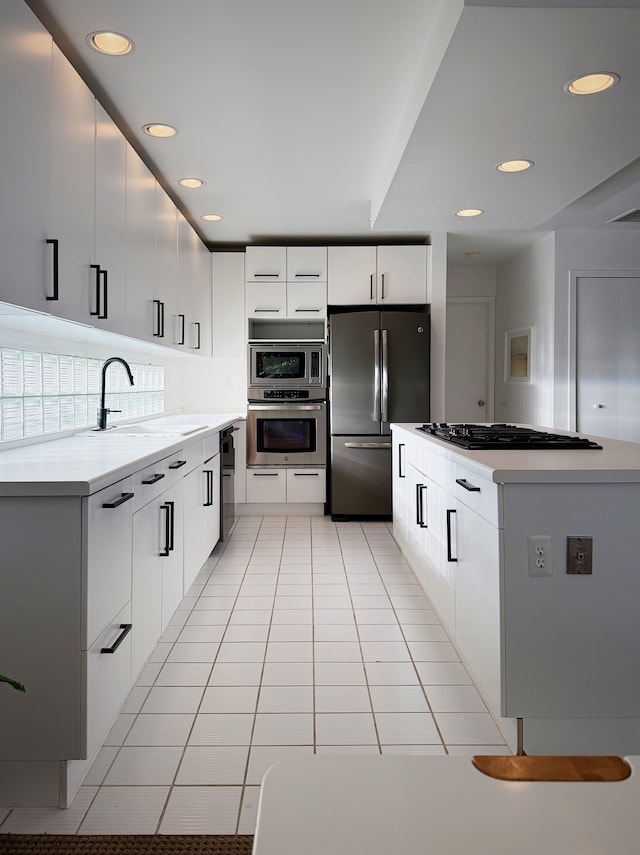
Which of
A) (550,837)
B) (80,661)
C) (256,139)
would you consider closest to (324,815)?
(550,837)

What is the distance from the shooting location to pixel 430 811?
449mm

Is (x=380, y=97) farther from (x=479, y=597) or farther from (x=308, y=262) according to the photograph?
(x=308, y=262)

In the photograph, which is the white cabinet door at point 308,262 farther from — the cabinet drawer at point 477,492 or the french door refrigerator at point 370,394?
the cabinet drawer at point 477,492

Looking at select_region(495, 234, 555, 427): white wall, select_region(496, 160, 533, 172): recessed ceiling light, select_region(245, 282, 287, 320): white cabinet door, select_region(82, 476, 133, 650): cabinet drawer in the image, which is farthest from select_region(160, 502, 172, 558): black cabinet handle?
select_region(495, 234, 555, 427): white wall

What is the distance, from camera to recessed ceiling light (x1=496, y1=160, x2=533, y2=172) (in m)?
3.21

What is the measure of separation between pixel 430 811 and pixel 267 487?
509 centimetres

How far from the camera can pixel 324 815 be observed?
448 mm

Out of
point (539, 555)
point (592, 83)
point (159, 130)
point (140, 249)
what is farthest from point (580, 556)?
point (159, 130)

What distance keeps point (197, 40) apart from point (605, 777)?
2.72m

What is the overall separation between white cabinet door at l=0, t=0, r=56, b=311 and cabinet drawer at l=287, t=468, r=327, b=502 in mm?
3589

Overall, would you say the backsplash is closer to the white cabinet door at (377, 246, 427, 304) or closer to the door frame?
the white cabinet door at (377, 246, 427, 304)

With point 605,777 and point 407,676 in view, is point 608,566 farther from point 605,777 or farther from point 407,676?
point 605,777

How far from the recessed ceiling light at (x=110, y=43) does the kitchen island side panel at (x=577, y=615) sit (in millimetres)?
2223

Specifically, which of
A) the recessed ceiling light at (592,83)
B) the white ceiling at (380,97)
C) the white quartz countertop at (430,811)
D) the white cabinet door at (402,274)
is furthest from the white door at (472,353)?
the white quartz countertop at (430,811)
